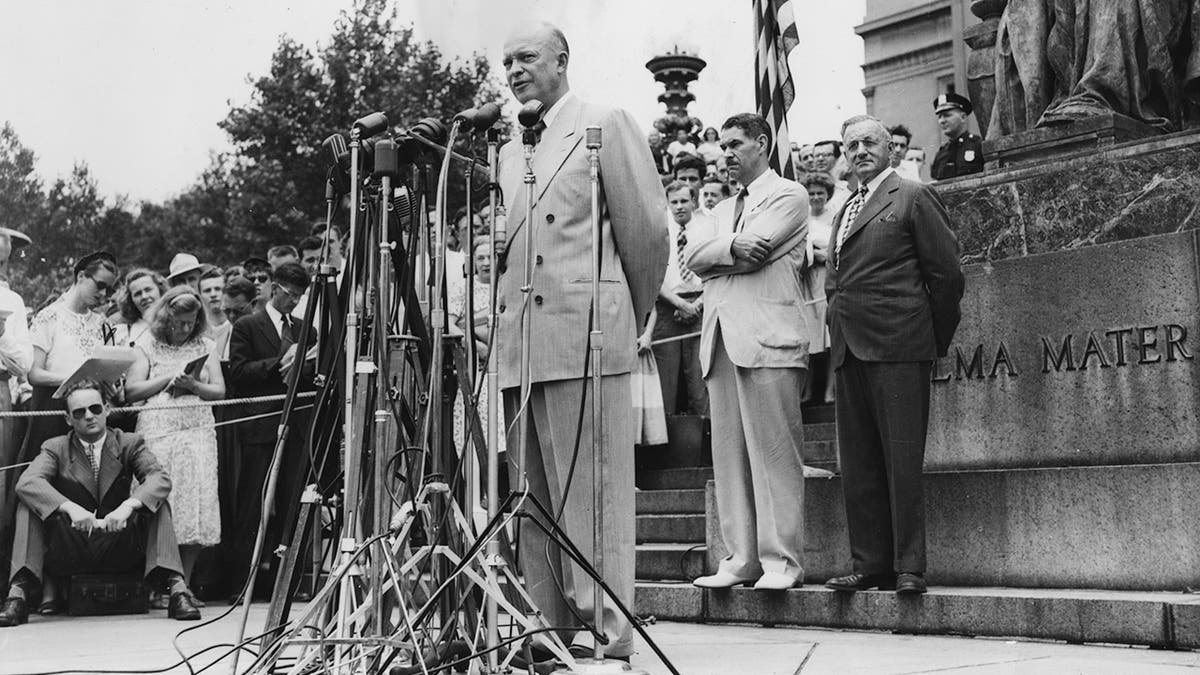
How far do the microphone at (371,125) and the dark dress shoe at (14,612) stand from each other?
4.53m

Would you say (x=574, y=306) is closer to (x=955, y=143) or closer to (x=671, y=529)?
(x=671, y=529)

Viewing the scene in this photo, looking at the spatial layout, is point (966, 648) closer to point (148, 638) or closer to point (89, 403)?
point (148, 638)

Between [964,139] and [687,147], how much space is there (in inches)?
180

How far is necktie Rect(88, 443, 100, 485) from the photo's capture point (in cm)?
855

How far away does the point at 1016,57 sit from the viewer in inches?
315

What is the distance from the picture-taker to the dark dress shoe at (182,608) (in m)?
8.01

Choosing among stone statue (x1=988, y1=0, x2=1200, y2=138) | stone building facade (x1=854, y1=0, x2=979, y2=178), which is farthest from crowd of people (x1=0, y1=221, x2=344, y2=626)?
stone building facade (x1=854, y1=0, x2=979, y2=178)

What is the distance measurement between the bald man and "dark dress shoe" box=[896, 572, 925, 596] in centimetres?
159

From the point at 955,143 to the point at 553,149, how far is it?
24.9ft

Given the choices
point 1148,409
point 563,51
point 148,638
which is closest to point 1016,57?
point 1148,409

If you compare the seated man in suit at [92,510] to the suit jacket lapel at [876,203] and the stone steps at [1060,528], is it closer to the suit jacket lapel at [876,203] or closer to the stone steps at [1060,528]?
the stone steps at [1060,528]

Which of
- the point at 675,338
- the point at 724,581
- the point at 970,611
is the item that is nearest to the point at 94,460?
the point at 724,581

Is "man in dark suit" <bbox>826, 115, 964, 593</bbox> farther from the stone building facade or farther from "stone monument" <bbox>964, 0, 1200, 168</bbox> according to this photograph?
the stone building facade

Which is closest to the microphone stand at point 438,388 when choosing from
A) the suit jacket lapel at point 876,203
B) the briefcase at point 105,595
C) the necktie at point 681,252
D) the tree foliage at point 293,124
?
the suit jacket lapel at point 876,203
